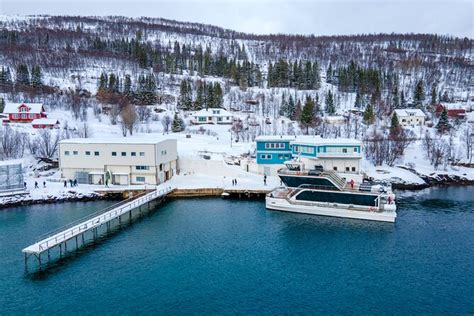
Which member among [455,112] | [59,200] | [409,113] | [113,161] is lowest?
[59,200]

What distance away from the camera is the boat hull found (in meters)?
28.9

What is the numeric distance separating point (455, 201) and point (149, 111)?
52.7m

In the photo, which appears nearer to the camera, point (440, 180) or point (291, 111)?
point (440, 180)

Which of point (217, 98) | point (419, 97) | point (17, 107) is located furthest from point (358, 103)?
point (17, 107)

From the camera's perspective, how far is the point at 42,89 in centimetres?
7938

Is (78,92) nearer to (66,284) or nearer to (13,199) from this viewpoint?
(13,199)

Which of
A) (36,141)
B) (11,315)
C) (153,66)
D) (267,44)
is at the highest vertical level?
(267,44)

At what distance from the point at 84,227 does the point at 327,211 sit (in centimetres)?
1750

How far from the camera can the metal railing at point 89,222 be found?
2314cm

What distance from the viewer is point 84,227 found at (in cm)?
2556

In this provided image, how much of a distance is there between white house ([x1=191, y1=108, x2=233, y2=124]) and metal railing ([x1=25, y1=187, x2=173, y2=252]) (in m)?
35.6

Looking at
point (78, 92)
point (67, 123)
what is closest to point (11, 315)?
point (67, 123)

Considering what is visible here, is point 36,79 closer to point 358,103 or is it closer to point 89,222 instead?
point 89,222

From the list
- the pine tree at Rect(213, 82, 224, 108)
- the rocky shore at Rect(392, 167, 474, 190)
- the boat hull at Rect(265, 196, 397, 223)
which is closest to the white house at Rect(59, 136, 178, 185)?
the boat hull at Rect(265, 196, 397, 223)
